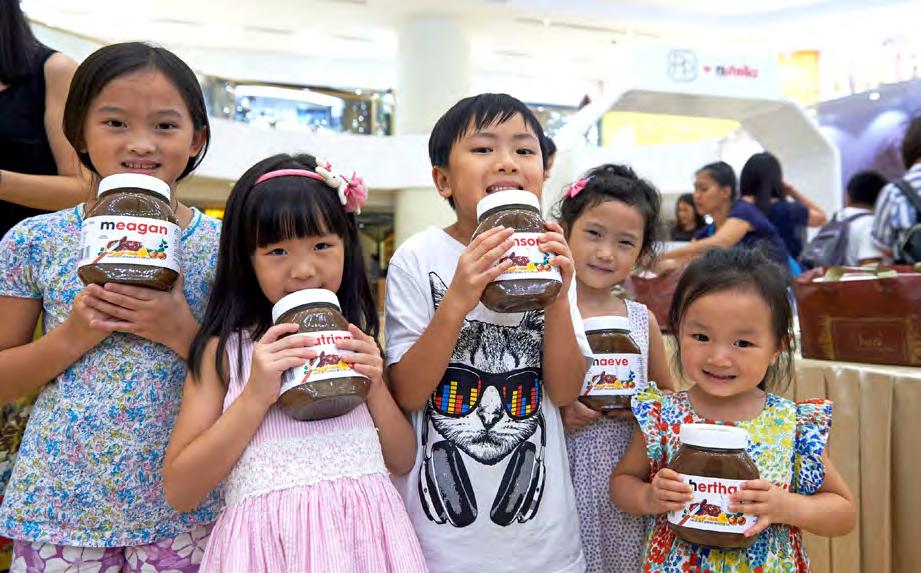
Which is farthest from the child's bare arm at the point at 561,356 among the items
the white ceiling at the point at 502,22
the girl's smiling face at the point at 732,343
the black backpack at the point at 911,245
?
the white ceiling at the point at 502,22

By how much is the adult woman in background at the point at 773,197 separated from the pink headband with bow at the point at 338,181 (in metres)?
3.12

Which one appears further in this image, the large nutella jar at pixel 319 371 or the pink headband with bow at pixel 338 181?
the pink headband with bow at pixel 338 181

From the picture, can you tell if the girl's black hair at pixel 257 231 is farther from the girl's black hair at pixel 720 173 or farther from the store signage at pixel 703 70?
the store signage at pixel 703 70

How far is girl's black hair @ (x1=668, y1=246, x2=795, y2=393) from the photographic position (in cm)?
144

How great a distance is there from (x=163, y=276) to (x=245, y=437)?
299 millimetres

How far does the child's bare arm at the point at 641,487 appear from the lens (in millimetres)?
1218

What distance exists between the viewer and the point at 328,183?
1305 mm

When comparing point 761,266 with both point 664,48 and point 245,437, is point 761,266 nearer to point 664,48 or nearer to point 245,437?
point 245,437

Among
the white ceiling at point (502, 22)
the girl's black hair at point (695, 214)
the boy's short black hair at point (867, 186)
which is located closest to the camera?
the boy's short black hair at point (867, 186)

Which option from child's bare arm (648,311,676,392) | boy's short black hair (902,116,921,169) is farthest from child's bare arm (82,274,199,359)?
boy's short black hair (902,116,921,169)

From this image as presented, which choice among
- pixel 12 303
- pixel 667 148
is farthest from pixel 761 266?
pixel 667 148

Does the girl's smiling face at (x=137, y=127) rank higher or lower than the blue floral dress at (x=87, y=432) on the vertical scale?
higher

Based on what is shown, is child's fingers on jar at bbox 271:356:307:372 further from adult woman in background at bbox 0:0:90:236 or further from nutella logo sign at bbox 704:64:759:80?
nutella logo sign at bbox 704:64:759:80

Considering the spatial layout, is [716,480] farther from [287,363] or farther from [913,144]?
[913,144]
